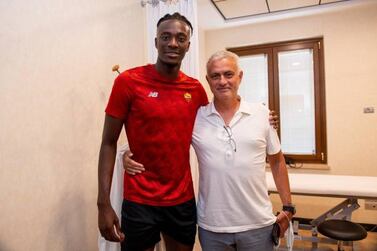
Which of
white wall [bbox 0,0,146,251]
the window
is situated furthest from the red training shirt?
the window

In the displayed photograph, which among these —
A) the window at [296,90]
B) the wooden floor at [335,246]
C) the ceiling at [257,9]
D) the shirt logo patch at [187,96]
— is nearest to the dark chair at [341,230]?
the wooden floor at [335,246]

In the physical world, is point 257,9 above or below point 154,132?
above

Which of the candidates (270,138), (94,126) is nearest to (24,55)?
(94,126)

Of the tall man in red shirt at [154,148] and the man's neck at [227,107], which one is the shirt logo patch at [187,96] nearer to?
the tall man in red shirt at [154,148]

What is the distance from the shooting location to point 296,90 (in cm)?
383

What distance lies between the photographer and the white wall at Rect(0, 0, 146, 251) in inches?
48.9

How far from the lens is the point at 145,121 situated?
120 centimetres

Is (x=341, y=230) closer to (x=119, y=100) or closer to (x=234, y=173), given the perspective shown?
(x=234, y=173)

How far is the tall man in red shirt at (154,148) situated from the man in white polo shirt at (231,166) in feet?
0.24

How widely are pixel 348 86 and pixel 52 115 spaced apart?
10.9ft

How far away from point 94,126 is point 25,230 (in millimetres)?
675

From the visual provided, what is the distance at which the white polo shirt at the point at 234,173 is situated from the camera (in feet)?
4.03

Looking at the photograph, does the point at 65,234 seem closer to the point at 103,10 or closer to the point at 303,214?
the point at 103,10

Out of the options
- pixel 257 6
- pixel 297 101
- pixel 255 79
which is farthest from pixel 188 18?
pixel 297 101
